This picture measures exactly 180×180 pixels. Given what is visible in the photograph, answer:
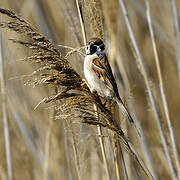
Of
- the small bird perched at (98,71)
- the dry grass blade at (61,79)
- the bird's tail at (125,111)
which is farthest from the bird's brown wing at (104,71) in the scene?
the dry grass blade at (61,79)

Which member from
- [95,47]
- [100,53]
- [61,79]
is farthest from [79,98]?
[100,53]

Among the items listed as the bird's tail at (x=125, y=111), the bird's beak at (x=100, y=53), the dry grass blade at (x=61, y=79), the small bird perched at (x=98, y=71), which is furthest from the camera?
the bird's beak at (x=100, y=53)

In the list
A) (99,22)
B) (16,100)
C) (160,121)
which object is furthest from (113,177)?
(16,100)

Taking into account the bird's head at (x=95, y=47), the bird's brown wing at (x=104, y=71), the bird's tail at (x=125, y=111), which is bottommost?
the bird's tail at (x=125, y=111)

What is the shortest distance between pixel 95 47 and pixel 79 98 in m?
0.45

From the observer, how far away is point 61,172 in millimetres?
2709

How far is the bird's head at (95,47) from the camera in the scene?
5.15ft

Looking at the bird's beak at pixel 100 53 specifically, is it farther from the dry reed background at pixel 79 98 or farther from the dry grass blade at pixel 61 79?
the dry grass blade at pixel 61 79

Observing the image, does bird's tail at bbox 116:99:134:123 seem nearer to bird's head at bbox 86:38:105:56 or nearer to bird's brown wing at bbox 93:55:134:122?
bird's brown wing at bbox 93:55:134:122

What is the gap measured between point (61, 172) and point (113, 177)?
799mm

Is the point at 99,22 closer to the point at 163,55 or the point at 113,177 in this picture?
the point at 113,177

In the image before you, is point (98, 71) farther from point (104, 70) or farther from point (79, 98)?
point (79, 98)

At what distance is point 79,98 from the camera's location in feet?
4.34

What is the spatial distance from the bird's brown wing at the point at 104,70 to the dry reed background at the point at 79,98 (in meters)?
0.06
